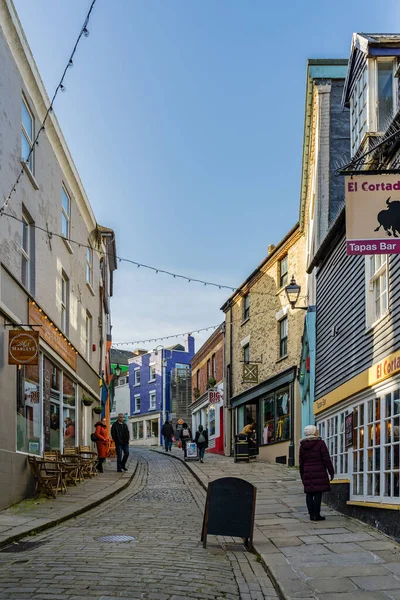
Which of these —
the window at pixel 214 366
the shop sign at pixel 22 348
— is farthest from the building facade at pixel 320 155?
the window at pixel 214 366

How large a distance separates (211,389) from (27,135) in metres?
23.0

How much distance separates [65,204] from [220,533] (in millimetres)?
12987

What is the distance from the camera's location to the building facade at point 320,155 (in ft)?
58.3

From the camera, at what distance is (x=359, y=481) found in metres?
11.0

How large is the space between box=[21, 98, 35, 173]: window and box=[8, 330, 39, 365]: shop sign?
399 centimetres

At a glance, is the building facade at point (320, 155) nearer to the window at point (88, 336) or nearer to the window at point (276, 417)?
the window at point (276, 417)

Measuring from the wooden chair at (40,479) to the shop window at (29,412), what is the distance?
1.06ft

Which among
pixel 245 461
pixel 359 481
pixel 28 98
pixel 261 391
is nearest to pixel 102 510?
pixel 359 481

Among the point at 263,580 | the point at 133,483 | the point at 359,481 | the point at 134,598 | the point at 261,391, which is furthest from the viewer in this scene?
the point at 261,391

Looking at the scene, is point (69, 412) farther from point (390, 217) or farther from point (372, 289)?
point (390, 217)

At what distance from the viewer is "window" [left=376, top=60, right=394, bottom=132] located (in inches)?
470

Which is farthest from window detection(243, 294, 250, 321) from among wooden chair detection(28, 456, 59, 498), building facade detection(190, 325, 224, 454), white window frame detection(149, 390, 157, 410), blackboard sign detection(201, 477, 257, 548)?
white window frame detection(149, 390, 157, 410)

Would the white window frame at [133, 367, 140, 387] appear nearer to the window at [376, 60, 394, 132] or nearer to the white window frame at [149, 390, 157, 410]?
the white window frame at [149, 390, 157, 410]

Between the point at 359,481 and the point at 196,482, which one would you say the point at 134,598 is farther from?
the point at 196,482
